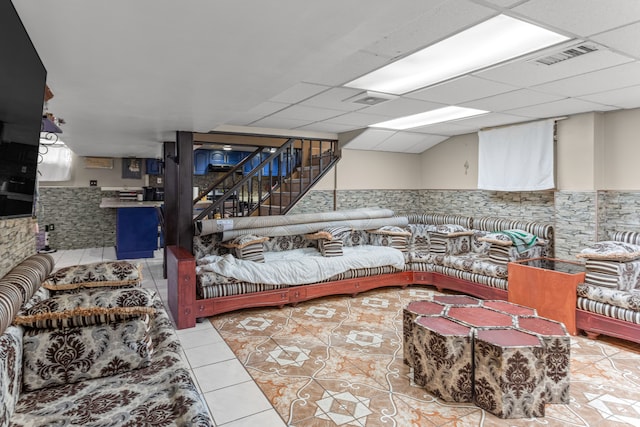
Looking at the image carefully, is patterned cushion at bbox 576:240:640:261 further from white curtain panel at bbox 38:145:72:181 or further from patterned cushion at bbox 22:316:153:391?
white curtain panel at bbox 38:145:72:181

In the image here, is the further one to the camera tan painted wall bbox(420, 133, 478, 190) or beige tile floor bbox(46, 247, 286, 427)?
tan painted wall bbox(420, 133, 478, 190)

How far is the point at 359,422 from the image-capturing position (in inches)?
87.8

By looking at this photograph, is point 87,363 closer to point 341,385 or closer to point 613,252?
point 341,385

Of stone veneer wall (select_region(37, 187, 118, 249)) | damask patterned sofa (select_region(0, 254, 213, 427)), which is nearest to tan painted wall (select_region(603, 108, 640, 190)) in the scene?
damask patterned sofa (select_region(0, 254, 213, 427))

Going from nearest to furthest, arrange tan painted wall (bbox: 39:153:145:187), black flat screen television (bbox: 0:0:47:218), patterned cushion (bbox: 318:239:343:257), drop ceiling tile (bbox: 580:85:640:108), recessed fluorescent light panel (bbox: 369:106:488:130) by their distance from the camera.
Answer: black flat screen television (bbox: 0:0:47:218) → drop ceiling tile (bbox: 580:85:640:108) → recessed fluorescent light panel (bbox: 369:106:488:130) → patterned cushion (bbox: 318:239:343:257) → tan painted wall (bbox: 39:153:145:187)

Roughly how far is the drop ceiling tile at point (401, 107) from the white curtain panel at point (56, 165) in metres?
6.61

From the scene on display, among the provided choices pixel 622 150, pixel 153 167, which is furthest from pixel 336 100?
pixel 153 167

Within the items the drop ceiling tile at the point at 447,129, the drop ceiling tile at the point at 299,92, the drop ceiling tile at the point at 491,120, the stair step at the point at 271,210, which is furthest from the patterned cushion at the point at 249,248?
the drop ceiling tile at the point at 491,120

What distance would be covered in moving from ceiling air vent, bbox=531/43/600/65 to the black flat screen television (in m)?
3.05

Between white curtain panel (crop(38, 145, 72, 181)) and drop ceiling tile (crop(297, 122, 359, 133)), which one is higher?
drop ceiling tile (crop(297, 122, 359, 133))

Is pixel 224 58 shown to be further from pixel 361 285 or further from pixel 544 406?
pixel 361 285

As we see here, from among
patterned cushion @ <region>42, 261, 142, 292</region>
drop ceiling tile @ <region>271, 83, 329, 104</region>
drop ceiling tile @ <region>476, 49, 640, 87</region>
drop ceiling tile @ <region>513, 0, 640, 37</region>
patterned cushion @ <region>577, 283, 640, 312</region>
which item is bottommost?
patterned cushion @ <region>577, 283, 640, 312</region>

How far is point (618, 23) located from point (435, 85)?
1417 mm

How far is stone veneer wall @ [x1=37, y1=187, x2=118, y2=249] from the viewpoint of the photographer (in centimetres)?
780
